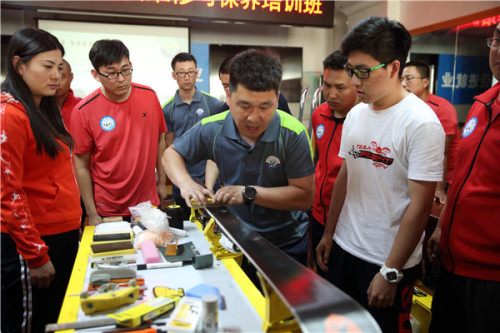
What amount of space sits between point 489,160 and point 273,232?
88cm

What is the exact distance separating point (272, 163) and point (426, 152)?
612 mm

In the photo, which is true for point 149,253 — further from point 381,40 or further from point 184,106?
point 184,106

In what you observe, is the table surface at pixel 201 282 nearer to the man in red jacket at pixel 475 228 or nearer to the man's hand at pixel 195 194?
the man's hand at pixel 195 194

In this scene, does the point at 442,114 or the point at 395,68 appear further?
the point at 442,114

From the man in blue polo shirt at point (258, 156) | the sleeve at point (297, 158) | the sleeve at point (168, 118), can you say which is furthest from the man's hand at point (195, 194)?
the sleeve at point (168, 118)

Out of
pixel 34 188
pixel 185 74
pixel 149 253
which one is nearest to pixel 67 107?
pixel 185 74

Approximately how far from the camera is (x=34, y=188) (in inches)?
68.7

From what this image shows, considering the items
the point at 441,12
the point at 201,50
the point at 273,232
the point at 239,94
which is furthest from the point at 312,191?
the point at 201,50

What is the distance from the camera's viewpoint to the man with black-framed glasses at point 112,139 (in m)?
2.34

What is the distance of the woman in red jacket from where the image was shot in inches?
63.0

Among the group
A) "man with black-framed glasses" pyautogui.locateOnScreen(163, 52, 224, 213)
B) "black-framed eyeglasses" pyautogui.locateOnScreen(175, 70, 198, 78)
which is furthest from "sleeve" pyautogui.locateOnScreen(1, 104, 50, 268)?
"black-framed eyeglasses" pyautogui.locateOnScreen(175, 70, 198, 78)

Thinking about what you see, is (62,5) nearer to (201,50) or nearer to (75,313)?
(201,50)

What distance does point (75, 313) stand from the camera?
3.80 feet

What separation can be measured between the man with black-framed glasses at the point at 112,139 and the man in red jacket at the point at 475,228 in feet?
5.77
